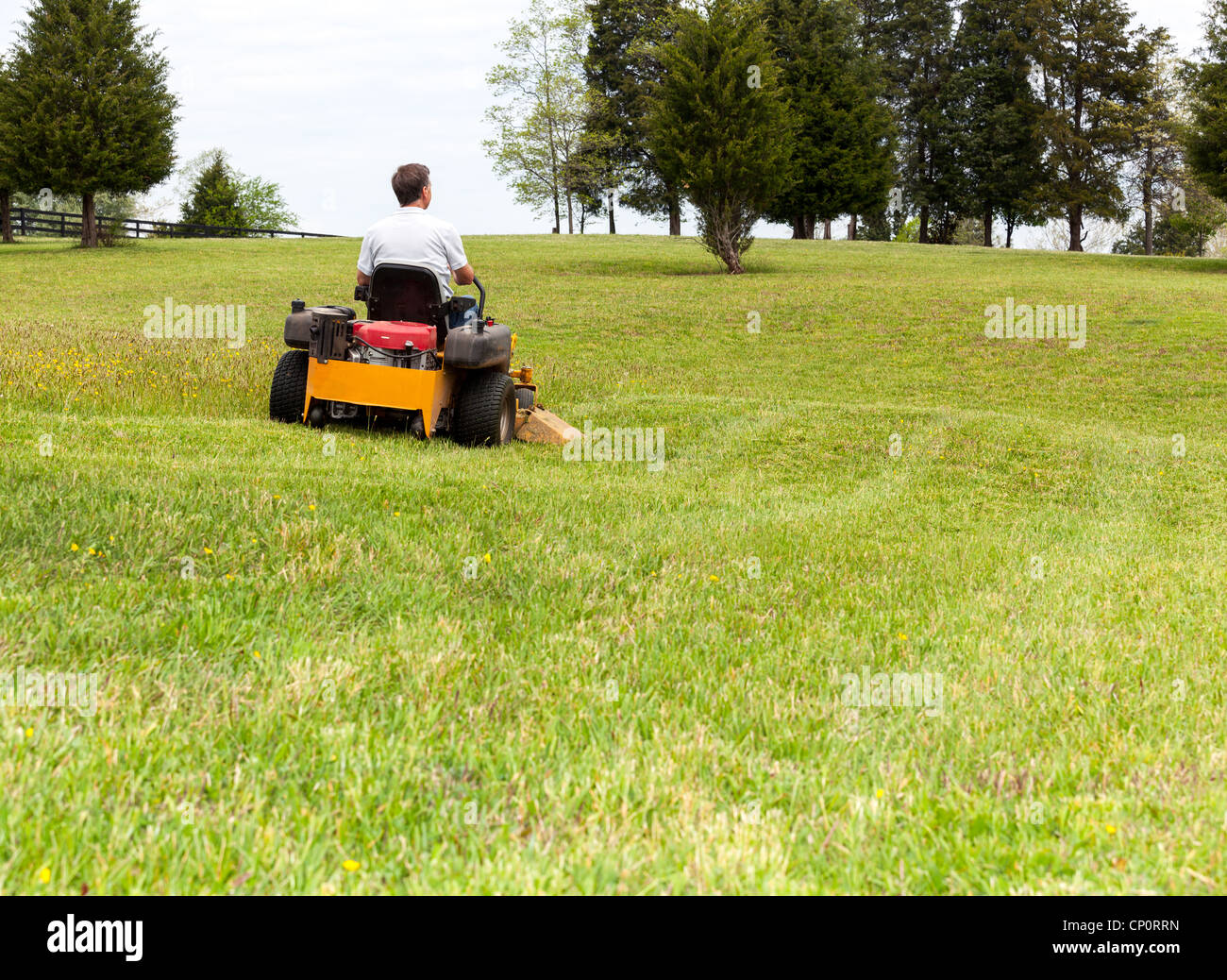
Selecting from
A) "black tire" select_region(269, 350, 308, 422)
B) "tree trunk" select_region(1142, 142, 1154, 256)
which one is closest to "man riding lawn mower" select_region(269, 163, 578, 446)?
"black tire" select_region(269, 350, 308, 422)

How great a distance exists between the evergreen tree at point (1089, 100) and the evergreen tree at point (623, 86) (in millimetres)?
20267

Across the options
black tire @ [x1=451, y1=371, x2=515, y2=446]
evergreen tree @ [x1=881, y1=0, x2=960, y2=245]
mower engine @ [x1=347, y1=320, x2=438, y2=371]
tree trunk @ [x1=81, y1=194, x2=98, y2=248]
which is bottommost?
black tire @ [x1=451, y1=371, x2=515, y2=446]

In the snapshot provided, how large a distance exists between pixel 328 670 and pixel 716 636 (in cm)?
169

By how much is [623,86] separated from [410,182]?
51.1m

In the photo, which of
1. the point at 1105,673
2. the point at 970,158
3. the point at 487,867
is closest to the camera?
the point at 487,867

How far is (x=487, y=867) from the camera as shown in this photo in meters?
2.25

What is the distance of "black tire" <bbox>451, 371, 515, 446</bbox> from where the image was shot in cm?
902

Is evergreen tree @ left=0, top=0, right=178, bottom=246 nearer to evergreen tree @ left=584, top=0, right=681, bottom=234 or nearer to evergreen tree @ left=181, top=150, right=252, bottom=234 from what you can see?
evergreen tree @ left=584, top=0, right=681, bottom=234

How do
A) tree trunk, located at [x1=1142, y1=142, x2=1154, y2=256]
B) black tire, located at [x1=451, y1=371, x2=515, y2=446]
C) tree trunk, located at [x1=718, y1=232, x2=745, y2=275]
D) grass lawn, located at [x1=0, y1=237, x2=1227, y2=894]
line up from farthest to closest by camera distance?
tree trunk, located at [x1=1142, y1=142, x2=1154, y2=256]
tree trunk, located at [x1=718, y1=232, x2=745, y2=275]
black tire, located at [x1=451, y1=371, x2=515, y2=446]
grass lawn, located at [x1=0, y1=237, x2=1227, y2=894]

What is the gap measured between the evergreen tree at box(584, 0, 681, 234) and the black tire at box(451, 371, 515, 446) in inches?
1869

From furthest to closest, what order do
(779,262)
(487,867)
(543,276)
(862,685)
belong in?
(779,262)
(543,276)
(862,685)
(487,867)

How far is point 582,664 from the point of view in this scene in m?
3.76
